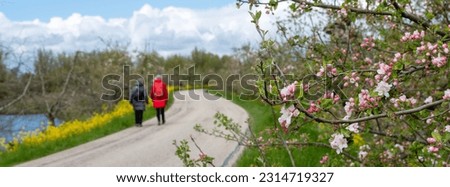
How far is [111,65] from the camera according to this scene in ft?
99.7

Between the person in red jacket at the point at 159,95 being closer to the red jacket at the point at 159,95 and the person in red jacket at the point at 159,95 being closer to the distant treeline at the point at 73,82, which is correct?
the red jacket at the point at 159,95

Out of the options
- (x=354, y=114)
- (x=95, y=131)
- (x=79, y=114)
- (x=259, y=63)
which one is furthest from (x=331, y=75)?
(x=79, y=114)

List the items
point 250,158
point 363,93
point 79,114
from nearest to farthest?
point 363,93 < point 250,158 < point 79,114

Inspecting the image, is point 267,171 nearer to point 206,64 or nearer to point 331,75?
point 331,75

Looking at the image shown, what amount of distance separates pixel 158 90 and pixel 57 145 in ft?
16.3

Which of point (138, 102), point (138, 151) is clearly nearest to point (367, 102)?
point (138, 151)

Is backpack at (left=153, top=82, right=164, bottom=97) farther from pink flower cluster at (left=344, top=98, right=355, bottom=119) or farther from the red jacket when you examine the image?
pink flower cluster at (left=344, top=98, right=355, bottom=119)

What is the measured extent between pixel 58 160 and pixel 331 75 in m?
8.54

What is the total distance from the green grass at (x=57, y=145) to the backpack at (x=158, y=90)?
1323 mm

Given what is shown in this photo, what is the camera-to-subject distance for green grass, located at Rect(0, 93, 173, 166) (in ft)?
38.8

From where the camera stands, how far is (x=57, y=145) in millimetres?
13328

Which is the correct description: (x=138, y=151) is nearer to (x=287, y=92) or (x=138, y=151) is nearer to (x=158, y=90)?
(x=158, y=90)

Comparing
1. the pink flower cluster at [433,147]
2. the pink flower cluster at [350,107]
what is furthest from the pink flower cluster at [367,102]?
the pink flower cluster at [433,147]

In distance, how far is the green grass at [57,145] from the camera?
1182 centimetres
